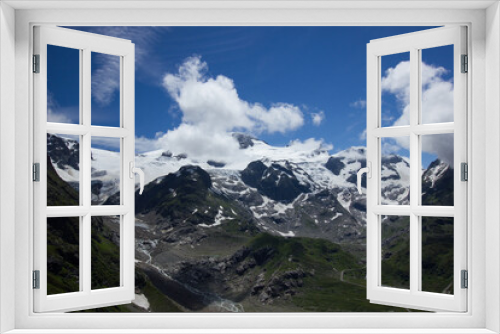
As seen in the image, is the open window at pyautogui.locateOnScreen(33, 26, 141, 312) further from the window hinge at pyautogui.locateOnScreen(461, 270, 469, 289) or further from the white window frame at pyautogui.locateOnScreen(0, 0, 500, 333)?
the window hinge at pyautogui.locateOnScreen(461, 270, 469, 289)

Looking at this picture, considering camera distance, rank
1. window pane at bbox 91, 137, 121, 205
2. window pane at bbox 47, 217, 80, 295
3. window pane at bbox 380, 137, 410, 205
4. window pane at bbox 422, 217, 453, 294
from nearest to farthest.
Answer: window pane at bbox 47, 217, 80, 295 < window pane at bbox 422, 217, 453, 294 < window pane at bbox 91, 137, 121, 205 < window pane at bbox 380, 137, 410, 205

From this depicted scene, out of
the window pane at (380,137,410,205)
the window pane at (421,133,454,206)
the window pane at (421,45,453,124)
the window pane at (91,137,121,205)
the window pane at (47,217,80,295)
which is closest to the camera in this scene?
the window pane at (47,217,80,295)

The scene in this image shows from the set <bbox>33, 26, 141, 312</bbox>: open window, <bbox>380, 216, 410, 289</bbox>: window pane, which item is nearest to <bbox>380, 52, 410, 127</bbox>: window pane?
<bbox>380, 216, 410, 289</bbox>: window pane

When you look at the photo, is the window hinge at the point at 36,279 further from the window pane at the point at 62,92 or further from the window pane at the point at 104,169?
the window pane at the point at 62,92

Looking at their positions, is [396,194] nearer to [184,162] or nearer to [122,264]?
[184,162]

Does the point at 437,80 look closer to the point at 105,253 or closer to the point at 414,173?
the point at 414,173
